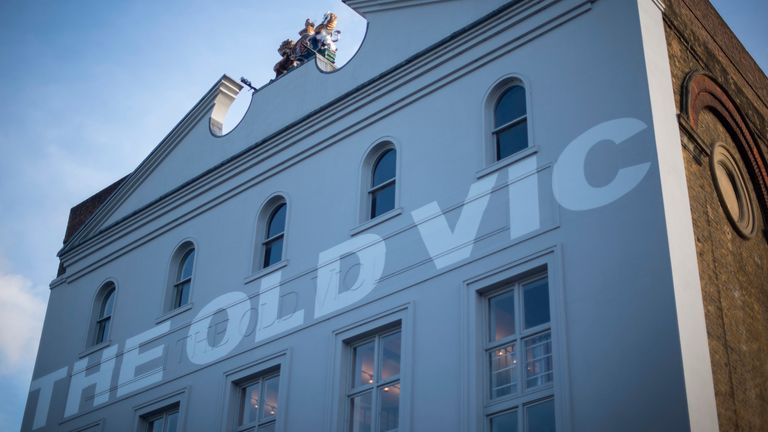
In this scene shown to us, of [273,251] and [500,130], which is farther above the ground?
[500,130]

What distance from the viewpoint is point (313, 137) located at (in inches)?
796

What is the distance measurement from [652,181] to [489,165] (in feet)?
9.90

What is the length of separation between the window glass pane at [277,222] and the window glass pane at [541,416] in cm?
722

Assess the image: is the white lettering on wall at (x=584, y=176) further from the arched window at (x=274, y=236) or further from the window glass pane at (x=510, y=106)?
the arched window at (x=274, y=236)

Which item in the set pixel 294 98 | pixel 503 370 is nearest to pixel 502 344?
pixel 503 370

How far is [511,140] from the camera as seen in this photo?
55.7 feet

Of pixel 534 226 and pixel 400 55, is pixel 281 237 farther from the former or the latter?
pixel 534 226

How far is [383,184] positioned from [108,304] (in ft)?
26.4

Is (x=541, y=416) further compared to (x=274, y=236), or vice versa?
(x=274, y=236)

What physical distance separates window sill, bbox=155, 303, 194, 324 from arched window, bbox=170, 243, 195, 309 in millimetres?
354

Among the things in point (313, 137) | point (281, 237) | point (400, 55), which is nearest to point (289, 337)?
point (281, 237)

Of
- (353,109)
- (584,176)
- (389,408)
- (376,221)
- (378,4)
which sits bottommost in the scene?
(389,408)

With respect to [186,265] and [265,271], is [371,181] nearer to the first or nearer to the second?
[265,271]

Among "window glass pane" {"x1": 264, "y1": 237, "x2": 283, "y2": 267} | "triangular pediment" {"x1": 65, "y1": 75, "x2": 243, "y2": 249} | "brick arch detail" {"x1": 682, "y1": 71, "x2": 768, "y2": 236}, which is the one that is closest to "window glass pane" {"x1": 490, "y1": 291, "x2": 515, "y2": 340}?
"brick arch detail" {"x1": 682, "y1": 71, "x2": 768, "y2": 236}
